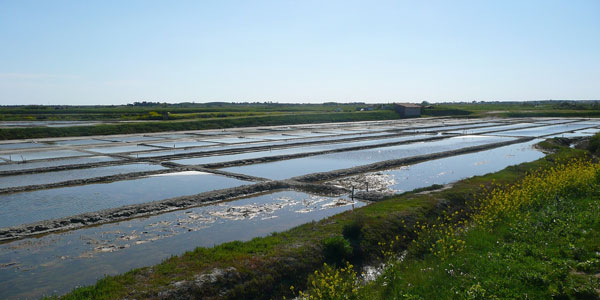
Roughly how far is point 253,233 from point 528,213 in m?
7.04

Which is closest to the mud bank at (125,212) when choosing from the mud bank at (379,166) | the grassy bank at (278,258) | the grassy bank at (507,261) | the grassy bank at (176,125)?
the mud bank at (379,166)

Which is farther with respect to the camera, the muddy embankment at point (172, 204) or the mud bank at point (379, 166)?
the mud bank at point (379, 166)

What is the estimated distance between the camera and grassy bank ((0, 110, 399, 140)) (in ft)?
119

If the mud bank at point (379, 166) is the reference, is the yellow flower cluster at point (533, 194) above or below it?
above

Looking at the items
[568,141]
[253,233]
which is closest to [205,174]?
[253,233]

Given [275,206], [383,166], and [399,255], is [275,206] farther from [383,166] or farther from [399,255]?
[383,166]

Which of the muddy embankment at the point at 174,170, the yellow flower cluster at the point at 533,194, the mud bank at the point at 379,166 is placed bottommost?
the mud bank at the point at 379,166

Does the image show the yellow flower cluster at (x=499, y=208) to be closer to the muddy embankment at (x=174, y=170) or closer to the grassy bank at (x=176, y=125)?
the muddy embankment at (x=174, y=170)

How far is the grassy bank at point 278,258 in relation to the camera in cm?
726

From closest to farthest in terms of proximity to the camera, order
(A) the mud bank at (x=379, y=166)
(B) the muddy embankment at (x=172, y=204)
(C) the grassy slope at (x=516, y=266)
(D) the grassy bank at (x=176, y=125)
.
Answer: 1. (C) the grassy slope at (x=516, y=266)
2. (B) the muddy embankment at (x=172, y=204)
3. (A) the mud bank at (x=379, y=166)
4. (D) the grassy bank at (x=176, y=125)

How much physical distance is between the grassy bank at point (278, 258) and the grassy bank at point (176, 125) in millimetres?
34282

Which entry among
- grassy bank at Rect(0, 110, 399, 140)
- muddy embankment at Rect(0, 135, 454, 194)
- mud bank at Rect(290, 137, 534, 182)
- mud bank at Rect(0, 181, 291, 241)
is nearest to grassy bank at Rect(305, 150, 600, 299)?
mud bank at Rect(0, 181, 291, 241)

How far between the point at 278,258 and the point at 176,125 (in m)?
41.0

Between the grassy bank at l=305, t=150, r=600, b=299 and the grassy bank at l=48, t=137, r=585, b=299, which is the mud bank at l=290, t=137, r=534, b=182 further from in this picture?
the grassy bank at l=305, t=150, r=600, b=299
